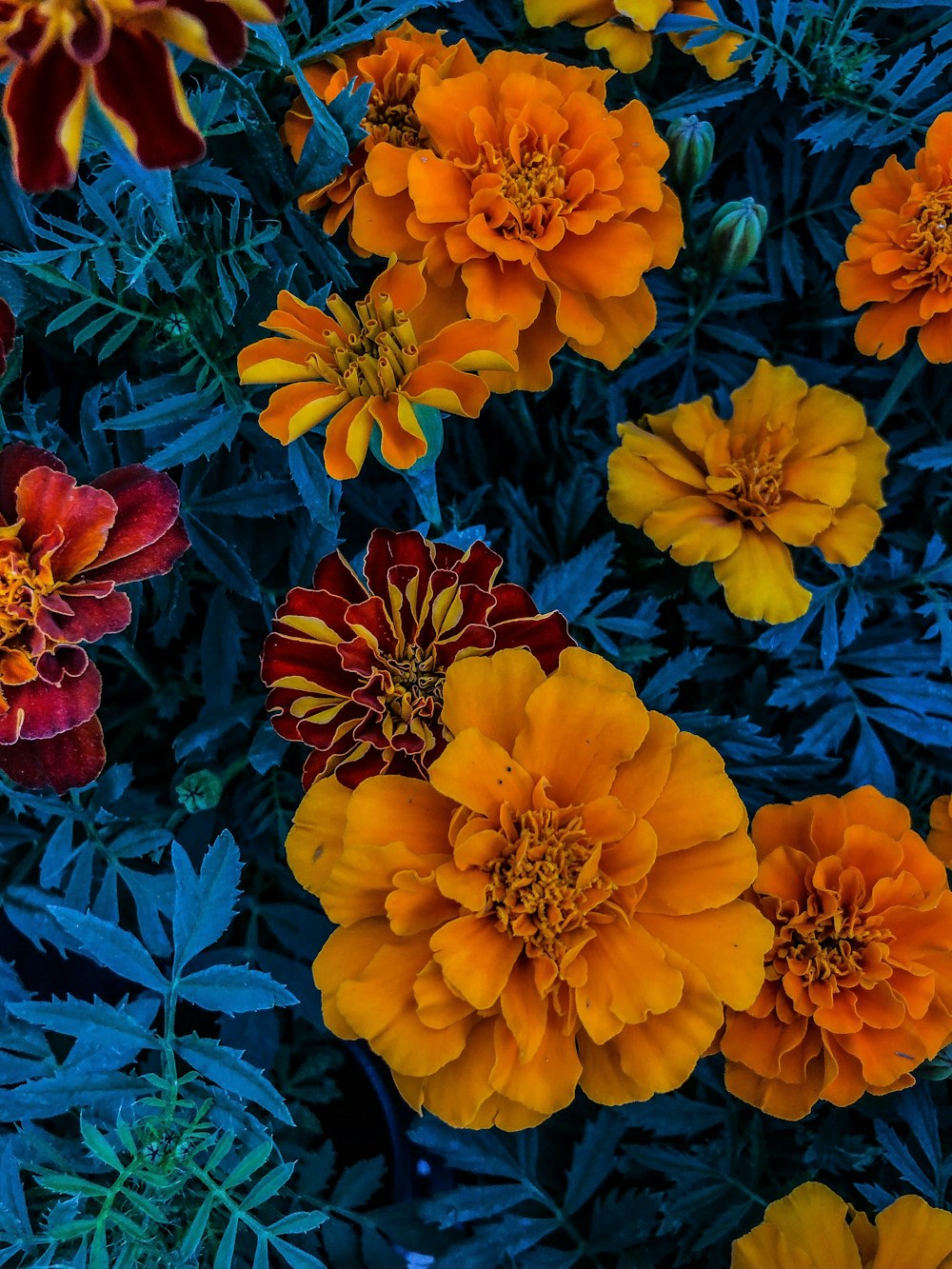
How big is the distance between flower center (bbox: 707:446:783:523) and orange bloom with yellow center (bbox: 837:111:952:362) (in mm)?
135

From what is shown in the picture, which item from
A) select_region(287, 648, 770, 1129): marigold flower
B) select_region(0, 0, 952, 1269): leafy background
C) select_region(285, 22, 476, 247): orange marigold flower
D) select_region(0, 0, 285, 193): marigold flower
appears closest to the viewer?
select_region(0, 0, 285, 193): marigold flower

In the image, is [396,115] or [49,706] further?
[396,115]

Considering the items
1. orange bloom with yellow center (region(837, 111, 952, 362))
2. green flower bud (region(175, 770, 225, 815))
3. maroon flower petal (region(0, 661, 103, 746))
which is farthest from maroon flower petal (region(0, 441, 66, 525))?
orange bloom with yellow center (region(837, 111, 952, 362))

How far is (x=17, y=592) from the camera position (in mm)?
614

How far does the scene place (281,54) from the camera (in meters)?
0.64

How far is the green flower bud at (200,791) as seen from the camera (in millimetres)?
770

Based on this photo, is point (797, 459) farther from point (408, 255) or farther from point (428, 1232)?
point (428, 1232)

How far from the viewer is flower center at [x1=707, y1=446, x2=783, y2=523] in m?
0.87

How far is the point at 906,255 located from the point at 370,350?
0.48 metres

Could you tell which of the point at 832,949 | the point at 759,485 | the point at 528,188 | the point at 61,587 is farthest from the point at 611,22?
the point at 832,949

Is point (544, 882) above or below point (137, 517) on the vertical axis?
below

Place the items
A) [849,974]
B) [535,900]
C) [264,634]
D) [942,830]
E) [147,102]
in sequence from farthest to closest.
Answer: [264,634]
[942,830]
[849,974]
[535,900]
[147,102]

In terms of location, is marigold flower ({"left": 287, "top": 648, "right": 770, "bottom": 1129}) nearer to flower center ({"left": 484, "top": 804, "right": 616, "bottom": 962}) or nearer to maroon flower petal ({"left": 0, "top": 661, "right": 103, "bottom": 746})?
flower center ({"left": 484, "top": 804, "right": 616, "bottom": 962})

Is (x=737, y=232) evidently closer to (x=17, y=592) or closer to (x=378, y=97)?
(x=378, y=97)
